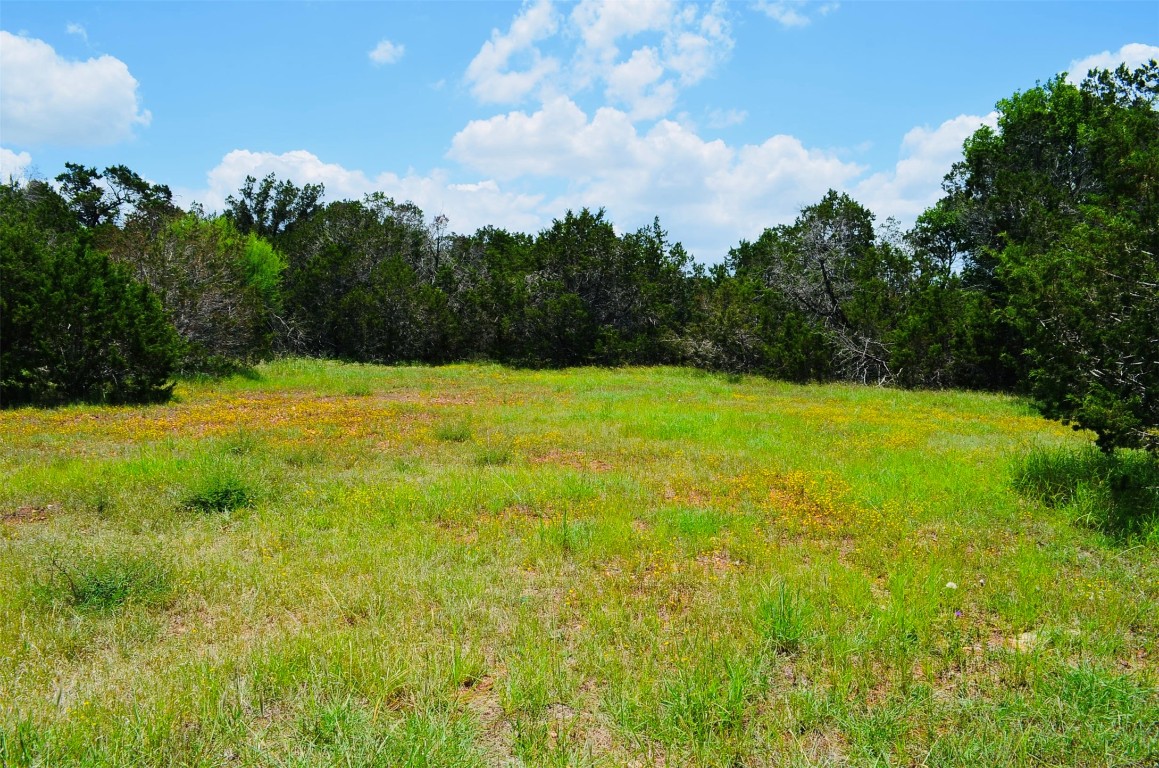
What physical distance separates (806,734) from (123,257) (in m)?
26.5

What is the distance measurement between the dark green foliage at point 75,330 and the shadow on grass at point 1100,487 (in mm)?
18635

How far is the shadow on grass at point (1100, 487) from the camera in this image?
21.1 feet

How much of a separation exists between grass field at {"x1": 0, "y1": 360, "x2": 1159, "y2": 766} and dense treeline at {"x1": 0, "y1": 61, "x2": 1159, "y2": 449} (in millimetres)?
2674

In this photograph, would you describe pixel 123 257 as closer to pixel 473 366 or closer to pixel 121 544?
pixel 473 366

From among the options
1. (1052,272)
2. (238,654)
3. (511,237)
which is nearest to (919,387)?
(1052,272)

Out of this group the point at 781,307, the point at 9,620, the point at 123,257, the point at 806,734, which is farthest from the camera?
the point at 781,307

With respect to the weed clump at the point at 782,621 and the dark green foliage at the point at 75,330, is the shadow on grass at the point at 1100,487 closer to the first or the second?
the weed clump at the point at 782,621

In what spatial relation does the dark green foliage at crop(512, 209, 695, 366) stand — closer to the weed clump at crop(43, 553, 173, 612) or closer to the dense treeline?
the dense treeline

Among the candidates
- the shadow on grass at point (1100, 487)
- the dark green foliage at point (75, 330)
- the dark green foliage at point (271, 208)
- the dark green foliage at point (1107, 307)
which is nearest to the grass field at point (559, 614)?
the shadow on grass at point (1100, 487)

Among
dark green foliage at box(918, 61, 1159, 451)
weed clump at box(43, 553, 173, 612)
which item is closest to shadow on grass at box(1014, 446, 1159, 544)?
dark green foliage at box(918, 61, 1159, 451)

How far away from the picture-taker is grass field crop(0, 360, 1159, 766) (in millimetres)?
3145

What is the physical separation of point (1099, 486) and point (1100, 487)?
0.03 m

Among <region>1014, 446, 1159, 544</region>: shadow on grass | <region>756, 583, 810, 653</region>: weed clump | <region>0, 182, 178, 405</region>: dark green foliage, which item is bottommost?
<region>756, 583, 810, 653</region>: weed clump

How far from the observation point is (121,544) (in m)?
5.75
